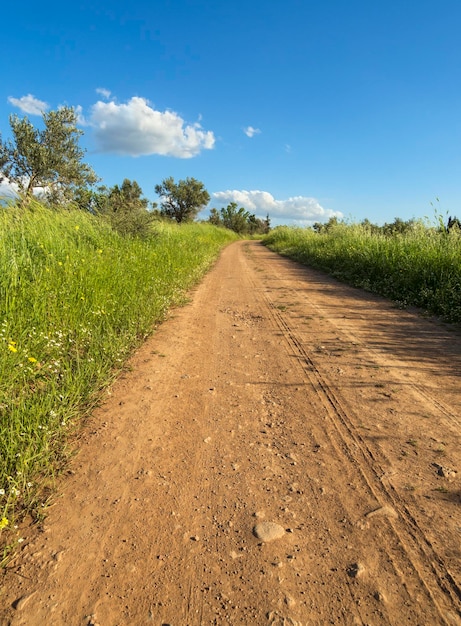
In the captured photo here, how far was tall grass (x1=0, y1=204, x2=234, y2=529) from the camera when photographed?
2447 mm

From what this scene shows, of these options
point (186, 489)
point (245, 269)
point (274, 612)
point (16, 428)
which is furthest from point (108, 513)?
point (245, 269)

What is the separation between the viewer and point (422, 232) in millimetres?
10617

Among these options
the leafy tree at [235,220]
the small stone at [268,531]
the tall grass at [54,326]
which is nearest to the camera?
the small stone at [268,531]

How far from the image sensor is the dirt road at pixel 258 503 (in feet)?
5.48

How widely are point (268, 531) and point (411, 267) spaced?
27.3ft

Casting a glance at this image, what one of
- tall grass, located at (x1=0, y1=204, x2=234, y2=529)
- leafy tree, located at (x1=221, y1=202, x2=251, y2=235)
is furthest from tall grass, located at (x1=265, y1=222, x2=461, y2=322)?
leafy tree, located at (x1=221, y1=202, x2=251, y2=235)

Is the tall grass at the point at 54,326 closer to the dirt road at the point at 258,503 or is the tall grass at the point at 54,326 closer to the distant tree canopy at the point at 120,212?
the dirt road at the point at 258,503

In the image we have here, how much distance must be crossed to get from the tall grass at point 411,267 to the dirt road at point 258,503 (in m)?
3.30

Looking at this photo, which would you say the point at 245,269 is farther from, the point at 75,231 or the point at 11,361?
the point at 11,361

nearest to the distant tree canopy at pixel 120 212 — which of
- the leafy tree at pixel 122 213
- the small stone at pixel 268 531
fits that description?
the leafy tree at pixel 122 213

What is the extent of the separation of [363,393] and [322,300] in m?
4.67

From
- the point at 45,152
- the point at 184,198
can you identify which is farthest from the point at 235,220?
the point at 45,152

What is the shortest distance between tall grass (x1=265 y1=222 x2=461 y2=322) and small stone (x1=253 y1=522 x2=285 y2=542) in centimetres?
543

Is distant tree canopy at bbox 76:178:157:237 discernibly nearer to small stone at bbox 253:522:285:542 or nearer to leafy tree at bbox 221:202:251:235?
small stone at bbox 253:522:285:542
